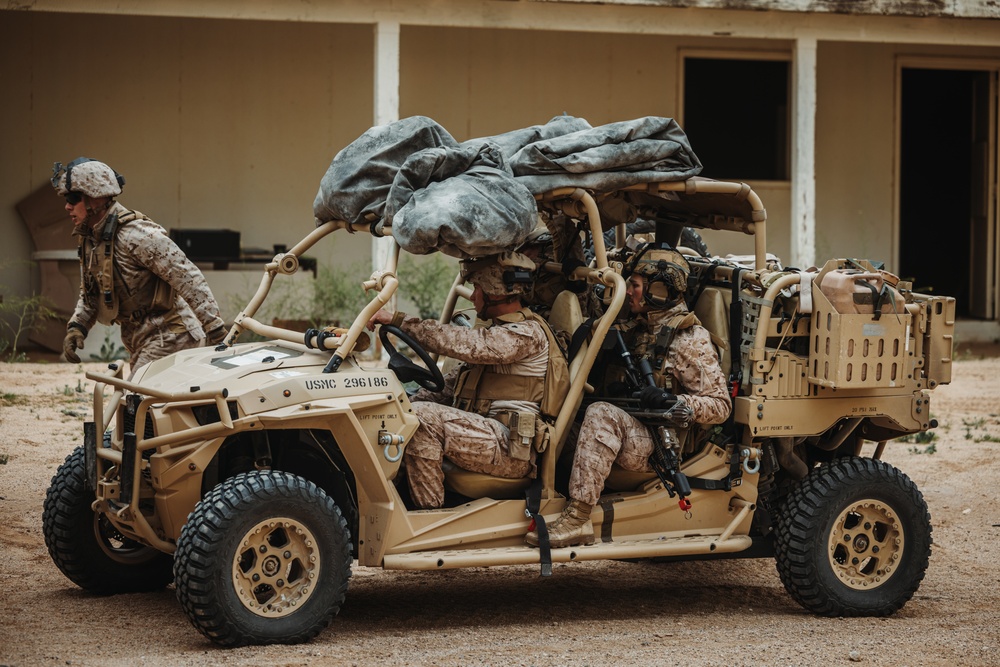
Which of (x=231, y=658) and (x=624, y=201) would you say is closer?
(x=231, y=658)

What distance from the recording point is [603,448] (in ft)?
20.1

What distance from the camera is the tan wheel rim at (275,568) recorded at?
5.52 m

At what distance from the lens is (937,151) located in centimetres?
2089

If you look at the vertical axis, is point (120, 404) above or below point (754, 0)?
below

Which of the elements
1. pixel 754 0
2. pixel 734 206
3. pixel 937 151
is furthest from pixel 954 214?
pixel 734 206

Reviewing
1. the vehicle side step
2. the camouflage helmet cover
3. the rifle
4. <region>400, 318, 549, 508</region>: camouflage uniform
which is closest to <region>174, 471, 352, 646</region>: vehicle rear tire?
the vehicle side step

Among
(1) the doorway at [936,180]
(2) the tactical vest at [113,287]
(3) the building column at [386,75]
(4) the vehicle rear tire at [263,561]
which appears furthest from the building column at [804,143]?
(4) the vehicle rear tire at [263,561]

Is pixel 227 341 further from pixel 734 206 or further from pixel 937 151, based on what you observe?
pixel 937 151

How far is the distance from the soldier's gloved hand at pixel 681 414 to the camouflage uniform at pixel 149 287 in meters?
2.51

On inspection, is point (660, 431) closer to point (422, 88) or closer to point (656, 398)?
point (656, 398)

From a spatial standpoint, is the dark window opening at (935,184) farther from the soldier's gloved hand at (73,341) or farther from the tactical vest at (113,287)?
the soldier's gloved hand at (73,341)

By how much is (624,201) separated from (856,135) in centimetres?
1093

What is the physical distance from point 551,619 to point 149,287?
2.73 m

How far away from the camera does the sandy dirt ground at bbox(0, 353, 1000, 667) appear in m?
5.61
